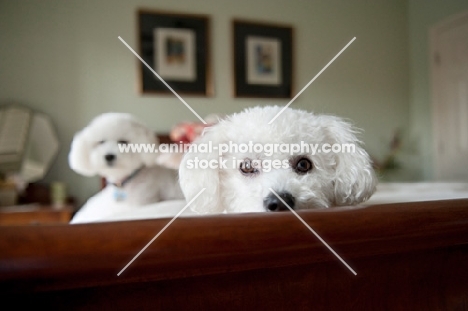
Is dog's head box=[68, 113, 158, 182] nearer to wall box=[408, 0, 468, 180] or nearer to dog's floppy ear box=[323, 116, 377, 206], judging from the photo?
dog's floppy ear box=[323, 116, 377, 206]

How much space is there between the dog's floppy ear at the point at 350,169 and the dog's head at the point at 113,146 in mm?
955

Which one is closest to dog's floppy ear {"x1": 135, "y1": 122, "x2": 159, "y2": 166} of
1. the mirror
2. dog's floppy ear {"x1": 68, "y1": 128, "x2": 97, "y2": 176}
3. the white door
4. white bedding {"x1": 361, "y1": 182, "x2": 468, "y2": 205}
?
dog's floppy ear {"x1": 68, "y1": 128, "x2": 97, "y2": 176}

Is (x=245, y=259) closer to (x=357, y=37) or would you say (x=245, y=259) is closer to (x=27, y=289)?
(x=27, y=289)

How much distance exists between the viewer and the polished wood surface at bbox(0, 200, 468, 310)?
12.9 inches

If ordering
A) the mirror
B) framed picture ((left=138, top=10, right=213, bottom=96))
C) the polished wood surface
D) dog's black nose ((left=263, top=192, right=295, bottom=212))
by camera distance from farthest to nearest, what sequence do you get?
framed picture ((left=138, top=10, right=213, bottom=96)), the mirror, dog's black nose ((left=263, top=192, right=295, bottom=212)), the polished wood surface

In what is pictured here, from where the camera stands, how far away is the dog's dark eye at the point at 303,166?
0.73 meters

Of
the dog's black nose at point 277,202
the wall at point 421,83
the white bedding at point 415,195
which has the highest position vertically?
the wall at point 421,83

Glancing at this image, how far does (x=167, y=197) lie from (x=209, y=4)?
2.23 m

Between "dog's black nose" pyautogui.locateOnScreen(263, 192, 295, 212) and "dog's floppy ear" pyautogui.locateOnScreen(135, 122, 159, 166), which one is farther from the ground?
"dog's floppy ear" pyautogui.locateOnScreen(135, 122, 159, 166)

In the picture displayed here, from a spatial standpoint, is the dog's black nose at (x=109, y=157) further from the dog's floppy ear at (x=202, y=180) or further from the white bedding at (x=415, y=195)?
the white bedding at (x=415, y=195)

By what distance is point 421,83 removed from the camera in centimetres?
366

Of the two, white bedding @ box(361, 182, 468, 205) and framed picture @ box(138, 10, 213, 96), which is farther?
framed picture @ box(138, 10, 213, 96)

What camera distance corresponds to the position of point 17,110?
255 centimetres

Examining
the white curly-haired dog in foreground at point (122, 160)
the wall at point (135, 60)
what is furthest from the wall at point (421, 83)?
the white curly-haired dog in foreground at point (122, 160)
